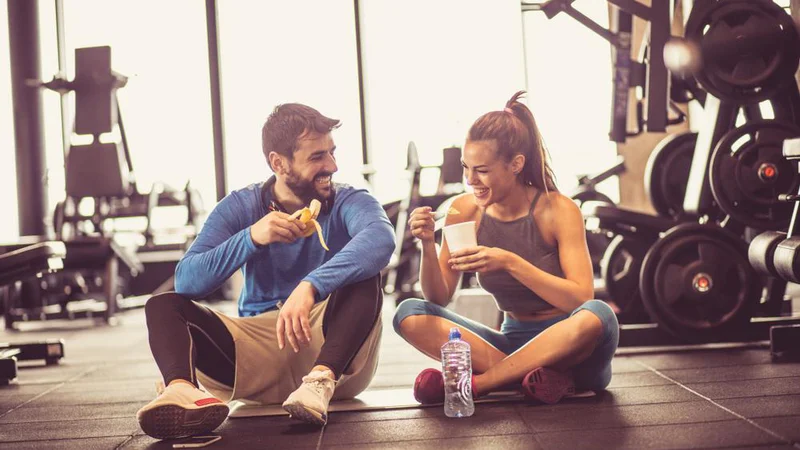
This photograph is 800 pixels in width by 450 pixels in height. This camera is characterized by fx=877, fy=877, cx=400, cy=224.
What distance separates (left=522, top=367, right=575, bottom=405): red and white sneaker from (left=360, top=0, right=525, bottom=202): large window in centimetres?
569

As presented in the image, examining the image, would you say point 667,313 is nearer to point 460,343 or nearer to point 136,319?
point 460,343

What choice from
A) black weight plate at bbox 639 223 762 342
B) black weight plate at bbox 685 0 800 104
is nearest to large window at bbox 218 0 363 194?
black weight plate at bbox 639 223 762 342

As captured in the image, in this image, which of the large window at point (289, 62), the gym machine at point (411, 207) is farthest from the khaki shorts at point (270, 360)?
the large window at point (289, 62)

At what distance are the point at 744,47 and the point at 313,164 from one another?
71.2 inches

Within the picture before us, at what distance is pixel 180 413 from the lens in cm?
208

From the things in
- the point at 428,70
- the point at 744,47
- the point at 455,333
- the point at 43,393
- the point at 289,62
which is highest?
→ the point at 289,62

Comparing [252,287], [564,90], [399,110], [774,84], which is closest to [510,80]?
[564,90]

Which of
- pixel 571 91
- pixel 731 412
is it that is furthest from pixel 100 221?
pixel 731 412

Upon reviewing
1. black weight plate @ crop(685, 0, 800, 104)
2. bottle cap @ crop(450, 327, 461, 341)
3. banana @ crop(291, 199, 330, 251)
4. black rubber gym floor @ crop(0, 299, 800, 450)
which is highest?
black weight plate @ crop(685, 0, 800, 104)

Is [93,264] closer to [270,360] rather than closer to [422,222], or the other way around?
[270,360]

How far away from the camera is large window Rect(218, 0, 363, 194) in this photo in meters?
8.73

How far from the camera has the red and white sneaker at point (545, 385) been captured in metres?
2.41

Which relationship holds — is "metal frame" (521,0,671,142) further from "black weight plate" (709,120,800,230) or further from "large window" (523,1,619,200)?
"large window" (523,1,619,200)

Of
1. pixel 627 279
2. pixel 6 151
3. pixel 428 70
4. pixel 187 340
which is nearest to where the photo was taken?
pixel 187 340
